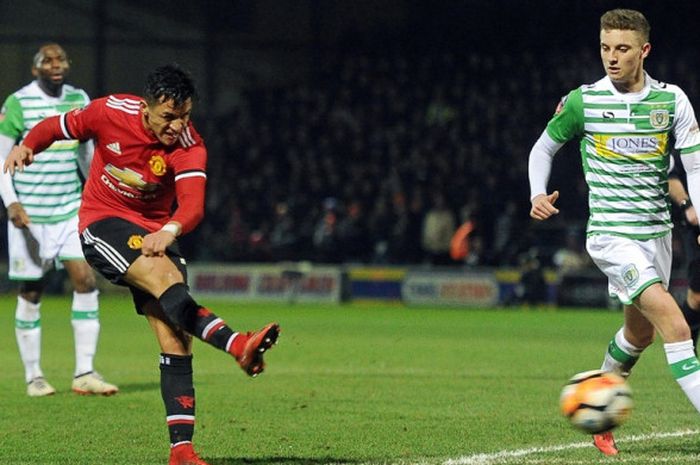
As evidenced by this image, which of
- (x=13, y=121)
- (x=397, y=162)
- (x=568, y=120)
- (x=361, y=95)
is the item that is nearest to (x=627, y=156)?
(x=568, y=120)

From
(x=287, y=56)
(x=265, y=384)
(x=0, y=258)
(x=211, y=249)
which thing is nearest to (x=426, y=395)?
(x=265, y=384)

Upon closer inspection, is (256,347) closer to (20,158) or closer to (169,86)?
(169,86)

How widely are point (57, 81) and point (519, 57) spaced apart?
77.3ft

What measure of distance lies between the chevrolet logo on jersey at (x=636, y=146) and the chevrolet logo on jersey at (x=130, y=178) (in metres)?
2.39

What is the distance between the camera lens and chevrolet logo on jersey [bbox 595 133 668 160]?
7.69 m

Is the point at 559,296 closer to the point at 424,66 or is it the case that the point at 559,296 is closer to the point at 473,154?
the point at 473,154

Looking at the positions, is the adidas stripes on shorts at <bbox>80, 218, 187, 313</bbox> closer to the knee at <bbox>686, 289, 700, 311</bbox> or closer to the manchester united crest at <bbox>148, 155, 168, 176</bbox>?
the manchester united crest at <bbox>148, 155, 168, 176</bbox>

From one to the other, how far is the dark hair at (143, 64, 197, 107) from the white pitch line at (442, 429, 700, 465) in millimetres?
2296

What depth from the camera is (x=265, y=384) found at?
40.0ft

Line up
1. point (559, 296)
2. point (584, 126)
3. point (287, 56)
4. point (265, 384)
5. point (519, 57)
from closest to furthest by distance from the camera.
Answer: point (584, 126)
point (265, 384)
point (559, 296)
point (519, 57)
point (287, 56)

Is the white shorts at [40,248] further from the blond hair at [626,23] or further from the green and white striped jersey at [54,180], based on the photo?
the blond hair at [626,23]

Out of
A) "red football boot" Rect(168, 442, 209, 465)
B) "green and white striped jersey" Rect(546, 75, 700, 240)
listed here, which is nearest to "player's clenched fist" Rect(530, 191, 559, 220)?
"green and white striped jersey" Rect(546, 75, 700, 240)

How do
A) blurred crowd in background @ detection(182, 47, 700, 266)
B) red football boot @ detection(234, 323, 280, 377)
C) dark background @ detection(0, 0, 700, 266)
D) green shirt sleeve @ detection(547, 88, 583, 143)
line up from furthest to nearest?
dark background @ detection(0, 0, 700, 266), blurred crowd in background @ detection(182, 47, 700, 266), green shirt sleeve @ detection(547, 88, 583, 143), red football boot @ detection(234, 323, 280, 377)

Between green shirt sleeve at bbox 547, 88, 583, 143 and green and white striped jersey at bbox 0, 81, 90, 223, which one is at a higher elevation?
green shirt sleeve at bbox 547, 88, 583, 143
